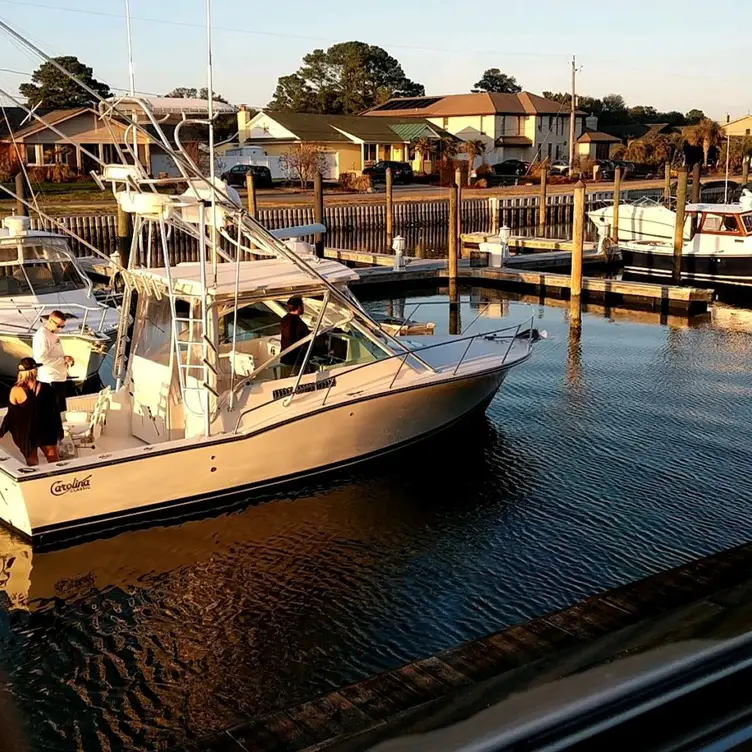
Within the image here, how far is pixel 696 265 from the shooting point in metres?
27.2

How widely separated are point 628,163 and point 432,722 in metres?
73.5

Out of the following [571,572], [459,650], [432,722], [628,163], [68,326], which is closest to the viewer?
[432,722]

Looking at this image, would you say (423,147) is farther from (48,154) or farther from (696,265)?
(696,265)

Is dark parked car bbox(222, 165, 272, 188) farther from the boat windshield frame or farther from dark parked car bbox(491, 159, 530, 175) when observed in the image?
the boat windshield frame

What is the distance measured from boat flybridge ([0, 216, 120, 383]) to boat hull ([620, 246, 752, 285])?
18.0 meters

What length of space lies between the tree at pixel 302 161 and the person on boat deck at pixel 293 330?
40.9 meters

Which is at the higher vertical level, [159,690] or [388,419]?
[388,419]

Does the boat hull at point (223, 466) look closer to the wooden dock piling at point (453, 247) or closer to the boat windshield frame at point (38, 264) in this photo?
the boat windshield frame at point (38, 264)

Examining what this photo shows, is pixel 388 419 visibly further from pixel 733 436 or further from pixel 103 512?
pixel 733 436

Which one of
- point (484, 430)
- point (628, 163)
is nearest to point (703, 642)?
point (484, 430)

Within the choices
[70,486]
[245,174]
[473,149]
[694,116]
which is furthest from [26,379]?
[694,116]

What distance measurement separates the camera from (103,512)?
9656 mm

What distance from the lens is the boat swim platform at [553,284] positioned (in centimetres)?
2233

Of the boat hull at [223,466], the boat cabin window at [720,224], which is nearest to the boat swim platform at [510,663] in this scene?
the boat hull at [223,466]
